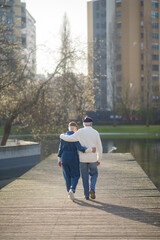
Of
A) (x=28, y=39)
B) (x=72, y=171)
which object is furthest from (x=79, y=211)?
(x=28, y=39)

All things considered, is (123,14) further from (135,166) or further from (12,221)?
(12,221)

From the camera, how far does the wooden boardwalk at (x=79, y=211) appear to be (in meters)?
6.19

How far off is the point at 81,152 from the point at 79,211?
143 cm

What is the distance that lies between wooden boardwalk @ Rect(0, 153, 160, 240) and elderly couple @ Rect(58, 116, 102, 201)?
566 millimetres

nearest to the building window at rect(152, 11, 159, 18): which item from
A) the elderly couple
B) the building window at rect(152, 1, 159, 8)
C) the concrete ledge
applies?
the building window at rect(152, 1, 159, 8)

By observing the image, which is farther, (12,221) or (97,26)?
(97,26)

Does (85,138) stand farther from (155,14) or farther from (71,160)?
(155,14)

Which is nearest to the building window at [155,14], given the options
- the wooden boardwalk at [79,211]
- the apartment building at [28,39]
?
the apartment building at [28,39]

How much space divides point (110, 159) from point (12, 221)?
41.0ft

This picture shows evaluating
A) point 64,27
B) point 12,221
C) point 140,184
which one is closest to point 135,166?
point 140,184

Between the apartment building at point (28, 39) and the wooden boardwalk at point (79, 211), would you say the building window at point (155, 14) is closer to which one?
the apartment building at point (28, 39)

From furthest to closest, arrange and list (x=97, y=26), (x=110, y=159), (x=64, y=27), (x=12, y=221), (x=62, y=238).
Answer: (x=97, y=26) → (x=64, y=27) → (x=110, y=159) → (x=12, y=221) → (x=62, y=238)

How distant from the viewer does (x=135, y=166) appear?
1605 centimetres

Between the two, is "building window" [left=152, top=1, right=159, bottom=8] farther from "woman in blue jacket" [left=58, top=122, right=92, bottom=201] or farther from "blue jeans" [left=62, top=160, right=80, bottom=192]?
"blue jeans" [left=62, top=160, right=80, bottom=192]
